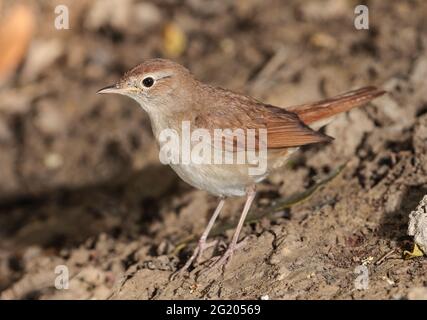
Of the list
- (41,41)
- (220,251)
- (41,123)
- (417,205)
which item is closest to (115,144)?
(41,123)

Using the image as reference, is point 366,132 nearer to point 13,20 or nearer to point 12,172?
point 12,172
